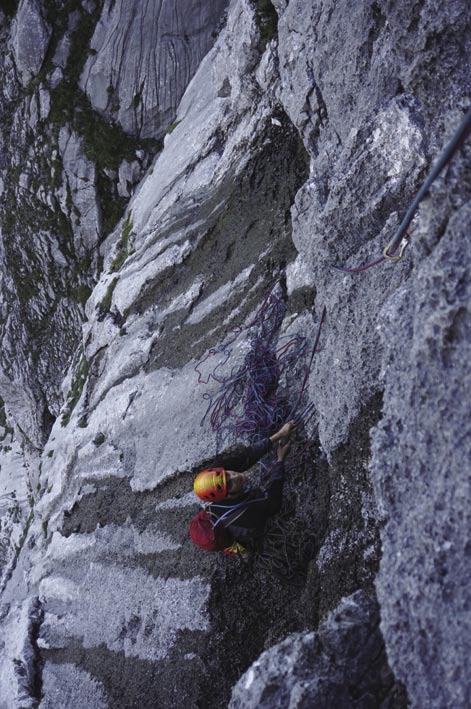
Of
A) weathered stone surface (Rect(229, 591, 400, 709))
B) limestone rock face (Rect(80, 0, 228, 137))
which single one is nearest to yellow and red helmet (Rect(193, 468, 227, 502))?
weathered stone surface (Rect(229, 591, 400, 709))

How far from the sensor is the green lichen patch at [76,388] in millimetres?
17297

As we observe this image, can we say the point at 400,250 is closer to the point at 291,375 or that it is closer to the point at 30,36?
the point at 291,375

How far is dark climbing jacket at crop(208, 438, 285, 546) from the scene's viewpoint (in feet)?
24.7

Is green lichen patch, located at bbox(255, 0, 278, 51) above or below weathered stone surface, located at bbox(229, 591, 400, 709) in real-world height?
above

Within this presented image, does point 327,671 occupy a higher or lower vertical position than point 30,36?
lower

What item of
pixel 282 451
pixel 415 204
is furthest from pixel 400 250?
pixel 282 451

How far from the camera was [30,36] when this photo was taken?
73.3 ft

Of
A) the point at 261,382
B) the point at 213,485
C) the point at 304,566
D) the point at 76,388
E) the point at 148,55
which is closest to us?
the point at 304,566

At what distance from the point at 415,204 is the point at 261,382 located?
4706 millimetres

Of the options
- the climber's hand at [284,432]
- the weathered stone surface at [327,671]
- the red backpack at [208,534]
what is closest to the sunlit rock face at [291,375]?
the weathered stone surface at [327,671]

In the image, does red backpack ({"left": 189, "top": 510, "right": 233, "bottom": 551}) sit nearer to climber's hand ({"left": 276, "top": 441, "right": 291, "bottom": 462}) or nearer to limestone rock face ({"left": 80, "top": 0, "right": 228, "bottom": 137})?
climber's hand ({"left": 276, "top": 441, "right": 291, "bottom": 462})

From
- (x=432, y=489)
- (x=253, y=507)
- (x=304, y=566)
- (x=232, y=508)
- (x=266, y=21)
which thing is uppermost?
(x=266, y=21)

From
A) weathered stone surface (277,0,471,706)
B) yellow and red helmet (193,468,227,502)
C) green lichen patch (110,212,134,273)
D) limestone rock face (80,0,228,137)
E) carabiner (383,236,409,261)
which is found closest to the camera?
weathered stone surface (277,0,471,706)

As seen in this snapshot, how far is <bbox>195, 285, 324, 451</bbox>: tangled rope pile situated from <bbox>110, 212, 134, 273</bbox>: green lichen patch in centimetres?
857
